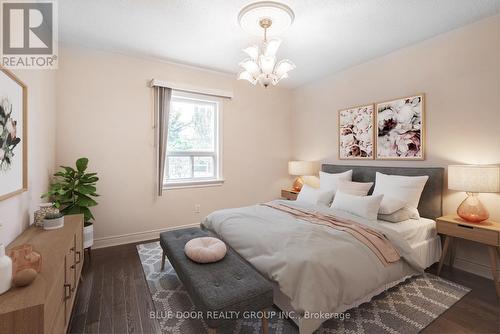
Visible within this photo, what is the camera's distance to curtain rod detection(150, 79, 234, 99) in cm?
333

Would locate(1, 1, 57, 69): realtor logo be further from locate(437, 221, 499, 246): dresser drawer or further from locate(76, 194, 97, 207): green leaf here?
locate(437, 221, 499, 246): dresser drawer

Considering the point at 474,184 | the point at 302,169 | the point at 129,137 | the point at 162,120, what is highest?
the point at 162,120

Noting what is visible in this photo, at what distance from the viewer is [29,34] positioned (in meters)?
2.17

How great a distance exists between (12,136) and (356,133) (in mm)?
3823

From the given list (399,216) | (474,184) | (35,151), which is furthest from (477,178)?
(35,151)

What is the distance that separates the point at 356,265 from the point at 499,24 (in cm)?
278

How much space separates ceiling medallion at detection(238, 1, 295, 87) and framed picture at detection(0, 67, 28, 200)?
5.73ft

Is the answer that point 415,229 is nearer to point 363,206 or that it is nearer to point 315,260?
point 363,206

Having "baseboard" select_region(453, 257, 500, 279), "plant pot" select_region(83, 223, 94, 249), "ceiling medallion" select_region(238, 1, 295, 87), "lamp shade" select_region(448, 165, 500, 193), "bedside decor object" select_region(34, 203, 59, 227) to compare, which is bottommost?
"baseboard" select_region(453, 257, 500, 279)

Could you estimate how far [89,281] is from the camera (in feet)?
7.55

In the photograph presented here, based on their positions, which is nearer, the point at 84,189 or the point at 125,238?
the point at 84,189

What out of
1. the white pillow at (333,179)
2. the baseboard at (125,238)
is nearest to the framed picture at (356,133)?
the white pillow at (333,179)

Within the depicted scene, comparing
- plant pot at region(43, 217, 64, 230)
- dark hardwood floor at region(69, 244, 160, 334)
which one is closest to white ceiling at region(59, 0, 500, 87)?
plant pot at region(43, 217, 64, 230)

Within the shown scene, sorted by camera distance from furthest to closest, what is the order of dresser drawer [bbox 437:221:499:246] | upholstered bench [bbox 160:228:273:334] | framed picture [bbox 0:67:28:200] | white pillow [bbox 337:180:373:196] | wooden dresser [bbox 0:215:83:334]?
Answer: white pillow [bbox 337:180:373:196]
dresser drawer [bbox 437:221:499:246]
framed picture [bbox 0:67:28:200]
upholstered bench [bbox 160:228:273:334]
wooden dresser [bbox 0:215:83:334]
